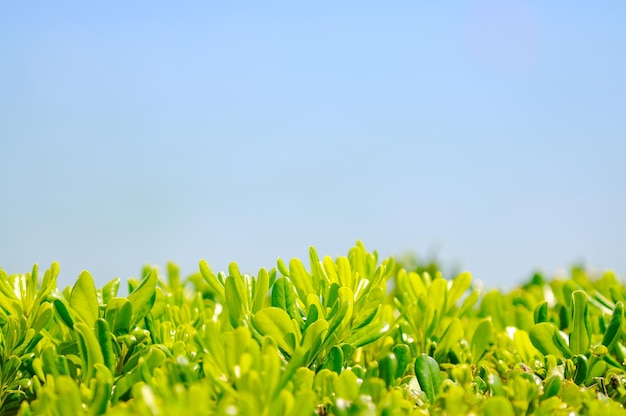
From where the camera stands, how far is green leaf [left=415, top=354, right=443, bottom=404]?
Answer: 180 centimetres

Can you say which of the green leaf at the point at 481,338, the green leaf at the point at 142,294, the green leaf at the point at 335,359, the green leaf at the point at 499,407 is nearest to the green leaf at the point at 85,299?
the green leaf at the point at 142,294

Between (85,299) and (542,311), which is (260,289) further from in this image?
(542,311)

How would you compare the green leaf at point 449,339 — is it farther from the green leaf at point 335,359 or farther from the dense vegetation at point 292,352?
the green leaf at point 335,359

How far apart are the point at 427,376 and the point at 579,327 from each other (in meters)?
0.63

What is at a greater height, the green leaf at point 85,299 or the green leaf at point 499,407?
the green leaf at point 85,299

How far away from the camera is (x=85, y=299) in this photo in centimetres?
196

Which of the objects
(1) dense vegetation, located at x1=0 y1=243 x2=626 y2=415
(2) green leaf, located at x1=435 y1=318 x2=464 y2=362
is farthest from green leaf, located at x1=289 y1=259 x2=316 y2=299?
(2) green leaf, located at x1=435 y1=318 x2=464 y2=362

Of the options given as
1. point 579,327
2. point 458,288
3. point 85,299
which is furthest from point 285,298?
point 579,327

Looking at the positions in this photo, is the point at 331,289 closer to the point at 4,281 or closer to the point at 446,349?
the point at 446,349

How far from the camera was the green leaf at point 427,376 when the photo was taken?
1805 millimetres

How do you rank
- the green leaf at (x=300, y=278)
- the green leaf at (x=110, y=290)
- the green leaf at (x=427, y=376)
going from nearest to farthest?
the green leaf at (x=427, y=376)
the green leaf at (x=300, y=278)
the green leaf at (x=110, y=290)

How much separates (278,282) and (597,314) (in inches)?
66.0

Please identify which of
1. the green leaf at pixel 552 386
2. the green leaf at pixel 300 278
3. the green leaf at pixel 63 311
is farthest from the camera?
the green leaf at pixel 300 278

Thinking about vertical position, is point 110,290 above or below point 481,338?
above
